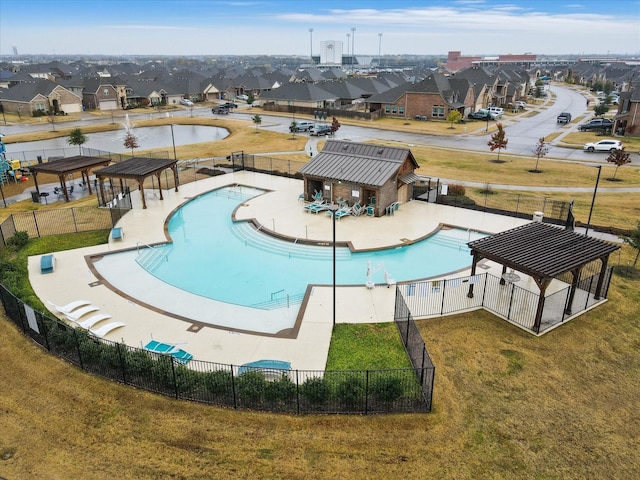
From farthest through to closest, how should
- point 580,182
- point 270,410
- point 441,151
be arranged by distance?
point 441,151, point 580,182, point 270,410

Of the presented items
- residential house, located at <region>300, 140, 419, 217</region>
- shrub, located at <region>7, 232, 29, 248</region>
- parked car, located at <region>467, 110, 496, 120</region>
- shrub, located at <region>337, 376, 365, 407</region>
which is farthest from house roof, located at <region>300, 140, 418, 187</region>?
parked car, located at <region>467, 110, 496, 120</region>

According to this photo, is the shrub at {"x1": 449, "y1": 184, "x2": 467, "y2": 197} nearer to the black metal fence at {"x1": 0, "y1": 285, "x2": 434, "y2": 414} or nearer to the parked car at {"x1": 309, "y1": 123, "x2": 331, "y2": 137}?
the black metal fence at {"x1": 0, "y1": 285, "x2": 434, "y2": 414}

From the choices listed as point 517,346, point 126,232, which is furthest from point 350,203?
point 517,346

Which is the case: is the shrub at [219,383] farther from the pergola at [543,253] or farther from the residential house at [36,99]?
the residential house at [36,99]

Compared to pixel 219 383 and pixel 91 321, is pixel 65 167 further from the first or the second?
pixel 219 383

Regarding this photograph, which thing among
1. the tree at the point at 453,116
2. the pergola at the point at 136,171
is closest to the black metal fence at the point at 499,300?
the pergola at the point at 136,171

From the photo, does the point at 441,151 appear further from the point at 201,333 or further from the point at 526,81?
the point at 526,81
